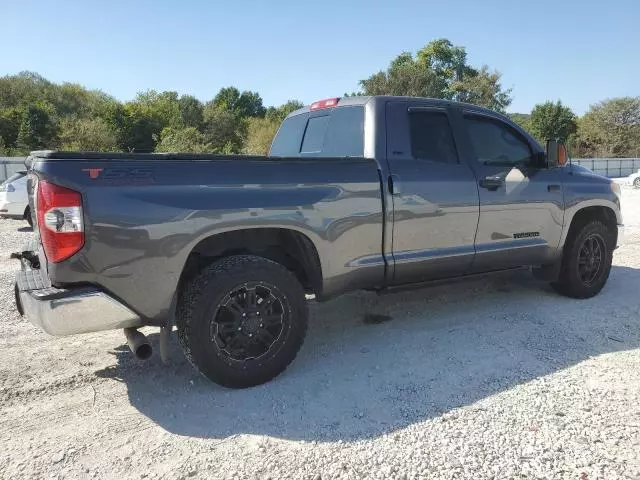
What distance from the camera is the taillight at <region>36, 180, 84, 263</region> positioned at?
2.74m

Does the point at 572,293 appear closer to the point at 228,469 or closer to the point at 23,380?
the point at 228,469

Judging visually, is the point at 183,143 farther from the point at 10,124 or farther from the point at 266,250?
the point at 266,250

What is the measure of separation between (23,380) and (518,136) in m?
4.66

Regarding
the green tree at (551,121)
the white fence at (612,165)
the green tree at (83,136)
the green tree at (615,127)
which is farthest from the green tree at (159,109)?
the green tree at (615,127)

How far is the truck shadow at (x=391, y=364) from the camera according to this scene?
303 centimetres

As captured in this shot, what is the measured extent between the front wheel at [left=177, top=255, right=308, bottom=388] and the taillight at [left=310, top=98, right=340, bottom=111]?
184 centimetres

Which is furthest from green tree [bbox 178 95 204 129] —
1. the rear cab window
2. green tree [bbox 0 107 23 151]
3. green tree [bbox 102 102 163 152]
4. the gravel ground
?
the gravel ground

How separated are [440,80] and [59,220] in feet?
175

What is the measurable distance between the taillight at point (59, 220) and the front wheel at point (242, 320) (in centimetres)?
76

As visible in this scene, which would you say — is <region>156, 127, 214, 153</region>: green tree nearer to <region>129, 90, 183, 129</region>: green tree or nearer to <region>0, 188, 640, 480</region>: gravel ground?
<region>129, 90, 183, 129</region>: green tree

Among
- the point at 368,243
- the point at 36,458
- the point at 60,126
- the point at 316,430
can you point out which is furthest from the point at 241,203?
the point at 60,126

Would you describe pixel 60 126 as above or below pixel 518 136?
above

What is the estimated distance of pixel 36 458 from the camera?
265cm

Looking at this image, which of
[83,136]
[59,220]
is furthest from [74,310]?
[83,136]
